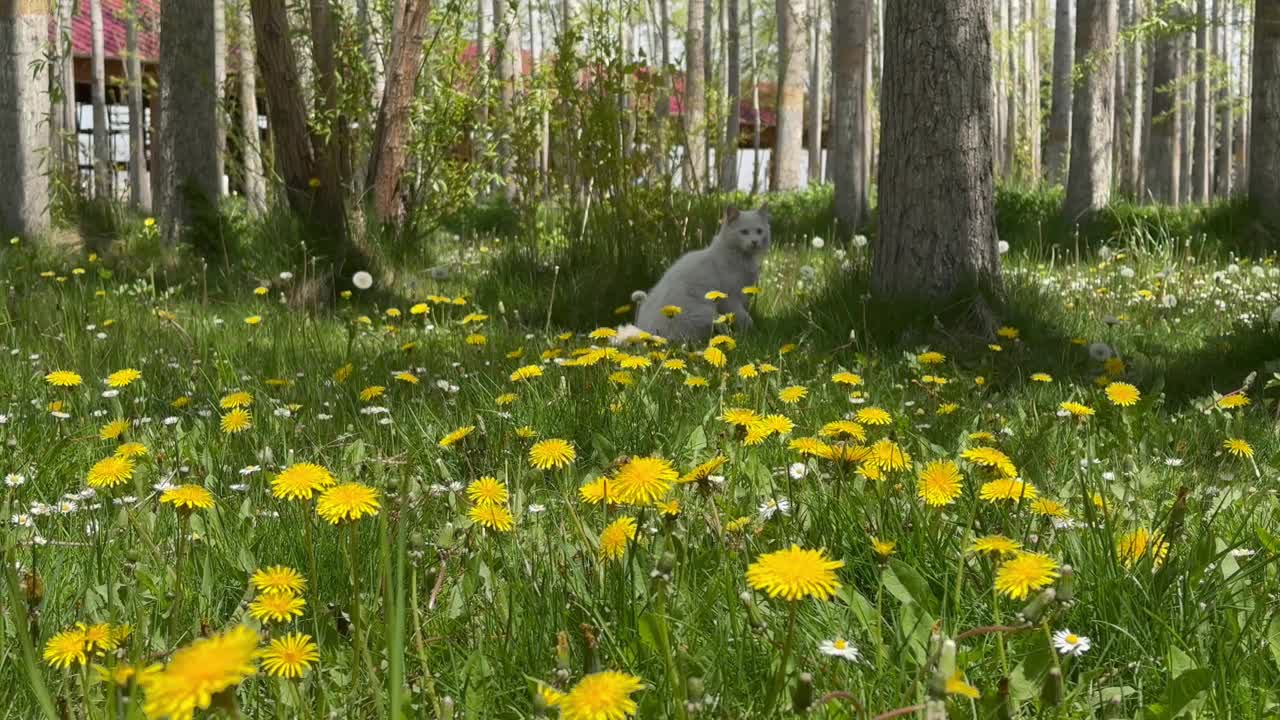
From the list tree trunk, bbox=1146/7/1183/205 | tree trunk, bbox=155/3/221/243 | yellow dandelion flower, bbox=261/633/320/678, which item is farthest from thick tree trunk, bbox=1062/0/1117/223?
yellow dandelion flower, bbox=261/633/320/678

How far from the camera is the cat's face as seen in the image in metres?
6.00

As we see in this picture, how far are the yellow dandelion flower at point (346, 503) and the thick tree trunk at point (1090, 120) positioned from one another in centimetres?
972

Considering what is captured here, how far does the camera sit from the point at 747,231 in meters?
6.05

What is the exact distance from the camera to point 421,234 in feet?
Result: 24.7

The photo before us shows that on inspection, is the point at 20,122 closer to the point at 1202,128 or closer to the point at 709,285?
the point at 709,285

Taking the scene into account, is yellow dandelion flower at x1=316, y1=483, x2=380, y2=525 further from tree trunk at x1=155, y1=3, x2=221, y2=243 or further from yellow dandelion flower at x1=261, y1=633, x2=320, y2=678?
tree trunk at x1=155, y1=3, x2=221, y2=243

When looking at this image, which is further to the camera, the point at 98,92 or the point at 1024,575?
the point at 98,92

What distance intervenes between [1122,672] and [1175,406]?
2.72m

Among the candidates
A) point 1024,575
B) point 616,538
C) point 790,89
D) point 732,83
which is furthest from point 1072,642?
point 732,83

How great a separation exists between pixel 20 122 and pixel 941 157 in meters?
6.76

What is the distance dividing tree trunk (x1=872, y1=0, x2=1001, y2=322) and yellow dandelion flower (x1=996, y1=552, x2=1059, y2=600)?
12.1 feet

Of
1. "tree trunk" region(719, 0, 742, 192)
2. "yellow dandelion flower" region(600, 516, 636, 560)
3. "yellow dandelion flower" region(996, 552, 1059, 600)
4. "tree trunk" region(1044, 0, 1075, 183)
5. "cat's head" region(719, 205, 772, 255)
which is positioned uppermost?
"tree trunk" region(719, 0, 742, 192)

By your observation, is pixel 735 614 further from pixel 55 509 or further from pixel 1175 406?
pixel 1175 406

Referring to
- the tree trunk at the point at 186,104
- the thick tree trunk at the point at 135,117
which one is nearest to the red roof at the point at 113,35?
the thick tree trunk at the point at 135,117
